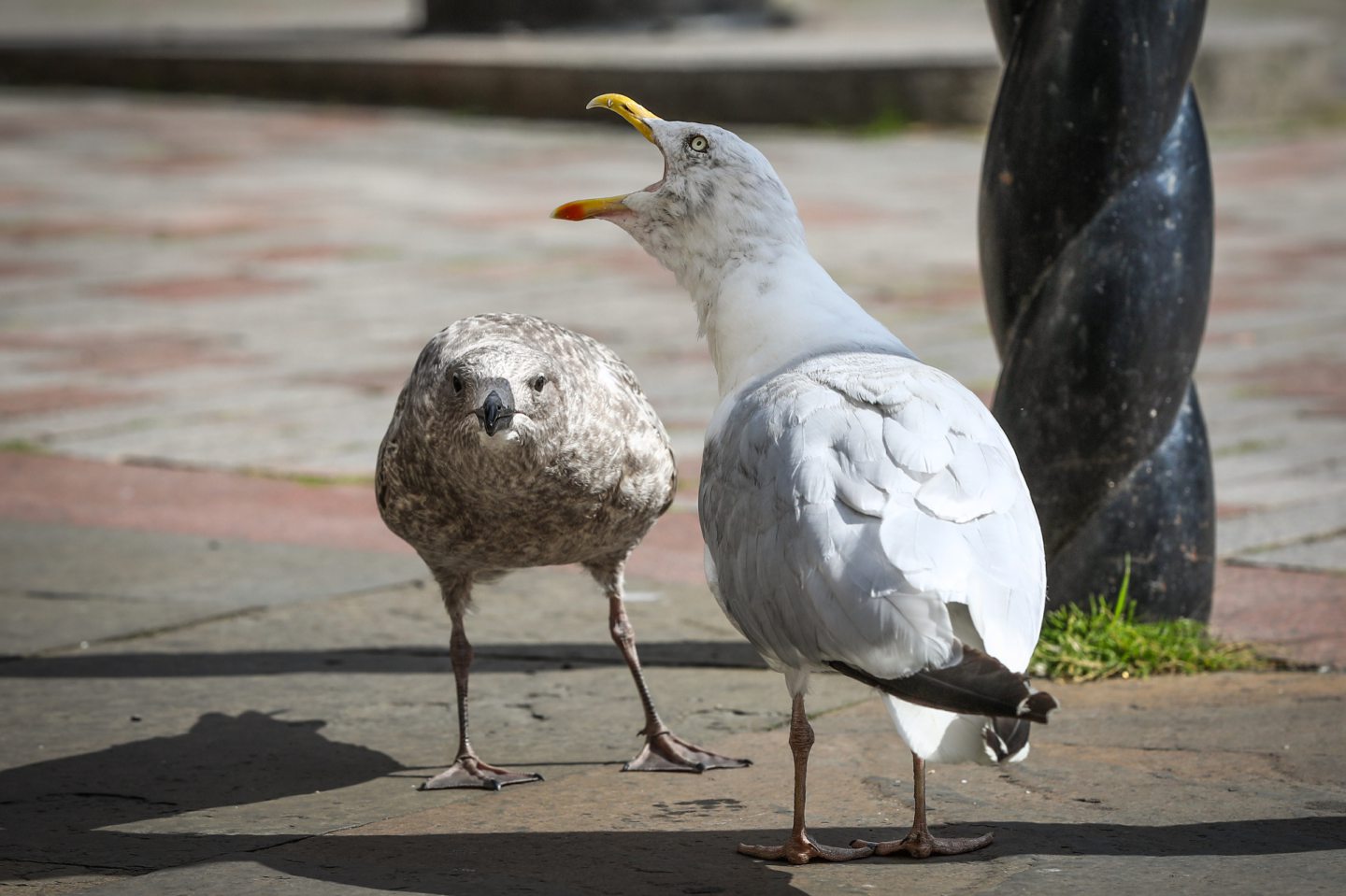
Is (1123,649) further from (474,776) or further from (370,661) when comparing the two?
(370,661)

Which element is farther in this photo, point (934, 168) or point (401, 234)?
point (934, 168)

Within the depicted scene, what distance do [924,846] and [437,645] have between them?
2.26 meters

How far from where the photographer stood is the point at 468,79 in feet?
73.2

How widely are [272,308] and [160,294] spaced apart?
921 mm

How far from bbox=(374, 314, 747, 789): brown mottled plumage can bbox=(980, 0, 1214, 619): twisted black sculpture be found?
1.19 m

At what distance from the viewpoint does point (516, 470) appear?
474 cm

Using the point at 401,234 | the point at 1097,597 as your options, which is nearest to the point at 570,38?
the point at 401,234

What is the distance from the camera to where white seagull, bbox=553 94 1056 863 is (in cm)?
367

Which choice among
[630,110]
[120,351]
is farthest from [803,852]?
[120,351]

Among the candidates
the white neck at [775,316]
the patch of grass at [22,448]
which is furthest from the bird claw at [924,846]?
the patch of grass at [22,448]

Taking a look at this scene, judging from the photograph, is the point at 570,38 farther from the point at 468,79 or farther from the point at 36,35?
the point at 36,35

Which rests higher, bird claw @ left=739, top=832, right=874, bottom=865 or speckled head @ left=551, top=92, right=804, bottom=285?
speckled head @ left=551, top=92, right=804, bottom=285

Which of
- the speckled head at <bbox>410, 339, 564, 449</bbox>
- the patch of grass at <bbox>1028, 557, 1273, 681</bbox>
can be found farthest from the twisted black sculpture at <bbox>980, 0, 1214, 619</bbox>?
the speckled head at <bbox>410, 339, 564, 449</bbox>

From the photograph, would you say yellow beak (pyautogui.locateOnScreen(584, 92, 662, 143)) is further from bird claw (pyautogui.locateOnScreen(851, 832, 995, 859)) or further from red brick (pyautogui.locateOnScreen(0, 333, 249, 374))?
red brick (pyautogui.locateOnScreen(0, 333, 249, 374))
